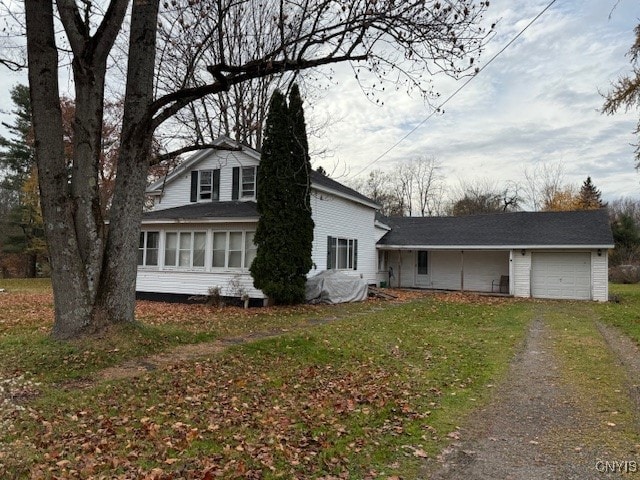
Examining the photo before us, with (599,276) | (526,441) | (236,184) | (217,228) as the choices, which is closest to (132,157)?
(526,441)

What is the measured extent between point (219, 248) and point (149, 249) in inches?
138

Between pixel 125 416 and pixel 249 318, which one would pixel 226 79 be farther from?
pixel 249 318

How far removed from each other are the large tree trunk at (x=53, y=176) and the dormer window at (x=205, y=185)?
1142 cm

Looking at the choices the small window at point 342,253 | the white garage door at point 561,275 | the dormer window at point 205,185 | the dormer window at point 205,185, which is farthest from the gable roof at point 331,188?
the white garage door at point 561,275

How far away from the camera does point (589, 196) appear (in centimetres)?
4262

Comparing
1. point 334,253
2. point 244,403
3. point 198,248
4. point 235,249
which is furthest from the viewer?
point 334,253

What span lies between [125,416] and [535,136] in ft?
92.1

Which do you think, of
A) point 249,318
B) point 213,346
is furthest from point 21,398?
point 249,318

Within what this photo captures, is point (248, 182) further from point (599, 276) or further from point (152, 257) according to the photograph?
point (599, 276)

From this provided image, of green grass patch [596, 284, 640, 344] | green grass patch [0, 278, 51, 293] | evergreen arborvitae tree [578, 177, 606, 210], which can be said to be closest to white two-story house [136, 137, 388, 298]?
green grass patch [0, 278, 51, 293]

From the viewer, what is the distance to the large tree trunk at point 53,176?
7180 mm

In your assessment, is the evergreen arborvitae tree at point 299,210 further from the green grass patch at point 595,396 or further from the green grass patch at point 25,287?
the green grass patch at point 25,287

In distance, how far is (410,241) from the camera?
25031 millimetres

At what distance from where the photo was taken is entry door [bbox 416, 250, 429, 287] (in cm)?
2620
